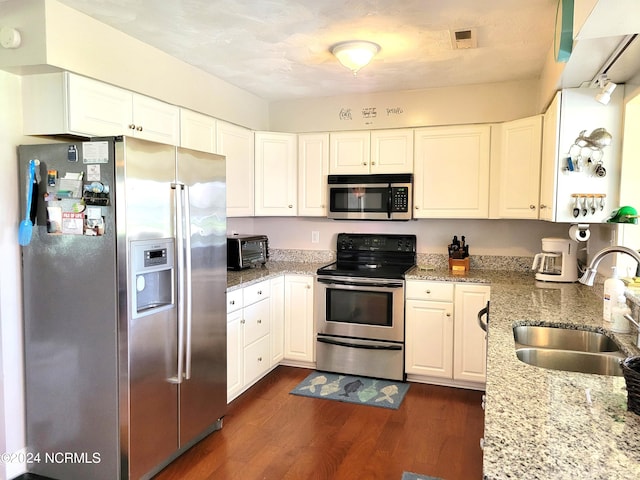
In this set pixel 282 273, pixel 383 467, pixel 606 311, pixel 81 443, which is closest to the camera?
pixel 606 311

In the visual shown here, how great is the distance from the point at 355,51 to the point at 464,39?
2.13ft

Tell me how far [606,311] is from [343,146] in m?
2.49

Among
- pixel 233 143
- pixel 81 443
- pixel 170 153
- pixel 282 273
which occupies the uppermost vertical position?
pixel 233 143

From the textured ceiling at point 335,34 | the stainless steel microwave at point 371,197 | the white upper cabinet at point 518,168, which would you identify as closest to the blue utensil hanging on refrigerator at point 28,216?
the textured ceiling at point 335,34

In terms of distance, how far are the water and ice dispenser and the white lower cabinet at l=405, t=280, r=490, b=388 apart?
6.26ft

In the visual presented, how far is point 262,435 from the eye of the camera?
282cm

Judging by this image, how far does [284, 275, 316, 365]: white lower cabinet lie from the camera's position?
386 centimetres

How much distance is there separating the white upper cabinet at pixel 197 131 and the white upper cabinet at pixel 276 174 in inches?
24.4

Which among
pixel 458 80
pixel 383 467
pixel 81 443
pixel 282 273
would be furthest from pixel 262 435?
pixel 458 80

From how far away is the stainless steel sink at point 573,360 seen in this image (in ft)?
5.78

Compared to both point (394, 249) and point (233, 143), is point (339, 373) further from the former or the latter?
point (233, 143)

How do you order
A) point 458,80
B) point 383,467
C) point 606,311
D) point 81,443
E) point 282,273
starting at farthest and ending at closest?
point 282,273 → point 458,80 → point 383,467 → point 81,443 → point 606,311

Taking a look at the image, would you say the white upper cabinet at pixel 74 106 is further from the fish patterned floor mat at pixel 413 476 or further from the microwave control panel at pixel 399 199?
the fish patterned floor mat at pixel 413 476

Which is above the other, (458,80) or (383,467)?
(458,80)
